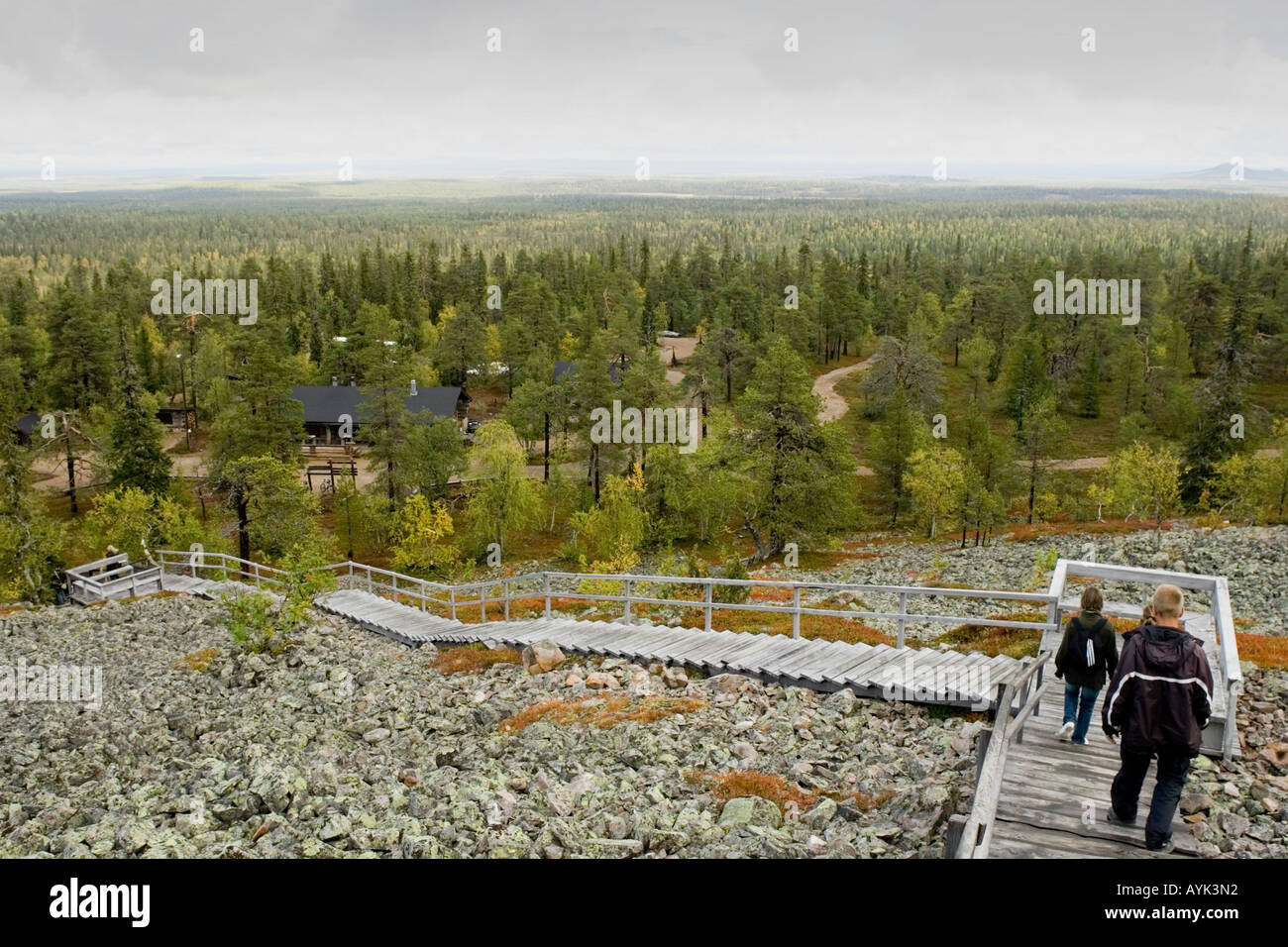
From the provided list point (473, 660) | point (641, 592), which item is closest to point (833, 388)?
point (641, 592)

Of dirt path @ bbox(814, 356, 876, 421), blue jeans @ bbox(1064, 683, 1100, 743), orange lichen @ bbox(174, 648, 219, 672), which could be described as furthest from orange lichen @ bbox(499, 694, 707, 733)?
dirt path @ bbox(814, 356, 876, 421)

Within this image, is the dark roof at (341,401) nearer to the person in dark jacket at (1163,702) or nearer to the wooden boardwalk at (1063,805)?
the wooden boardwalk at (1063,805)

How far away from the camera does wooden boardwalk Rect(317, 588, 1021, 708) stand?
42.0ft

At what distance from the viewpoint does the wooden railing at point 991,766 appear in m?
7.38

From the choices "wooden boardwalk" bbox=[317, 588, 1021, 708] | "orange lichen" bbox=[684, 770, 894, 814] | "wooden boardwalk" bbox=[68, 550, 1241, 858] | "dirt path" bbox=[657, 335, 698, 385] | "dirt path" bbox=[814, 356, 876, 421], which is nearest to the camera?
"wooden boardwalk" bbox=[68, 550, 1241, 858]

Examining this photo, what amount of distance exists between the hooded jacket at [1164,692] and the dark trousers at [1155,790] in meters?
0.10

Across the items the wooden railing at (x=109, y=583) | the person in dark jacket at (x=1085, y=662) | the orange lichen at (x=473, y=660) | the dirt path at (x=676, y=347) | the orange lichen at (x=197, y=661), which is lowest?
the wooden railing at (x=109, y=583)

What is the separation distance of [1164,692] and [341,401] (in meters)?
71.9

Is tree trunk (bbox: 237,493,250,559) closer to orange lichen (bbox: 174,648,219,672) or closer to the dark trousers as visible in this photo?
orange lichen (bbox: 174,648,219,672)

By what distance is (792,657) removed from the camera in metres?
14.7

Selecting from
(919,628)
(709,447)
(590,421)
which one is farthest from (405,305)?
(919,628)

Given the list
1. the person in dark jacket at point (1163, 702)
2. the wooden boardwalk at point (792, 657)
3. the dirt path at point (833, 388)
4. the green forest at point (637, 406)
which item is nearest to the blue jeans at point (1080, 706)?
the person in dark jacket at point (1163, 702)
